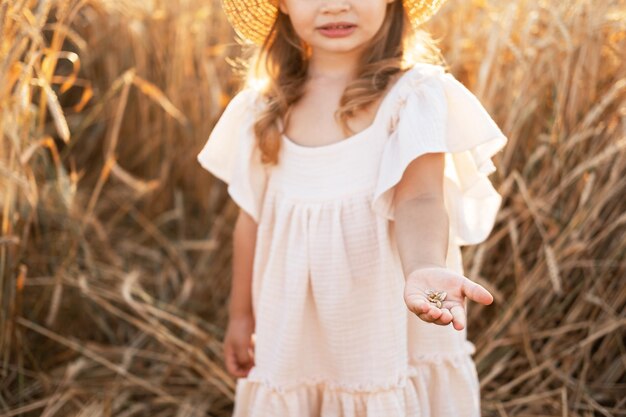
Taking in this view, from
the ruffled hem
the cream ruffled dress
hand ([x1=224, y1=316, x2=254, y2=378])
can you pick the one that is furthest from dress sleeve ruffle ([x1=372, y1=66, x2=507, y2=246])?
hand ([x1=224, y1=316, x2=254, y2=378])

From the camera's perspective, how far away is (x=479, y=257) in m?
2.20

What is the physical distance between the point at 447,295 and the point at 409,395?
47 centimetres

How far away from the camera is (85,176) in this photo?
336 cm

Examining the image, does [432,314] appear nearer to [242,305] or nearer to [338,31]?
[338,31]

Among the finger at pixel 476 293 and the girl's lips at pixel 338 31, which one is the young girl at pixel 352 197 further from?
the finger at pixel 476 293

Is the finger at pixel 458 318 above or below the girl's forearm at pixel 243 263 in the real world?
above

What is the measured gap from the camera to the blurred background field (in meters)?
2.18

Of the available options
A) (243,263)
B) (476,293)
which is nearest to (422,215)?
(476,293)

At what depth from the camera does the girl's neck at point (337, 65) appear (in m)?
1.83

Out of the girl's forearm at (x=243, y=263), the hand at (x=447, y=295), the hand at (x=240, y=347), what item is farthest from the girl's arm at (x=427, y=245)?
the hand at (x=240, y=347)

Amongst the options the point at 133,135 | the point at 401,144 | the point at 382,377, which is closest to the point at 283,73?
the point at 401,144

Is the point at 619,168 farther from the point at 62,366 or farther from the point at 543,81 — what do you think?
the point at 62,366

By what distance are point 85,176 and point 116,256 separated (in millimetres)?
622

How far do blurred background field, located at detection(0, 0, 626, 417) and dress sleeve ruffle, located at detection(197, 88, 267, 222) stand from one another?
14.0 inches
